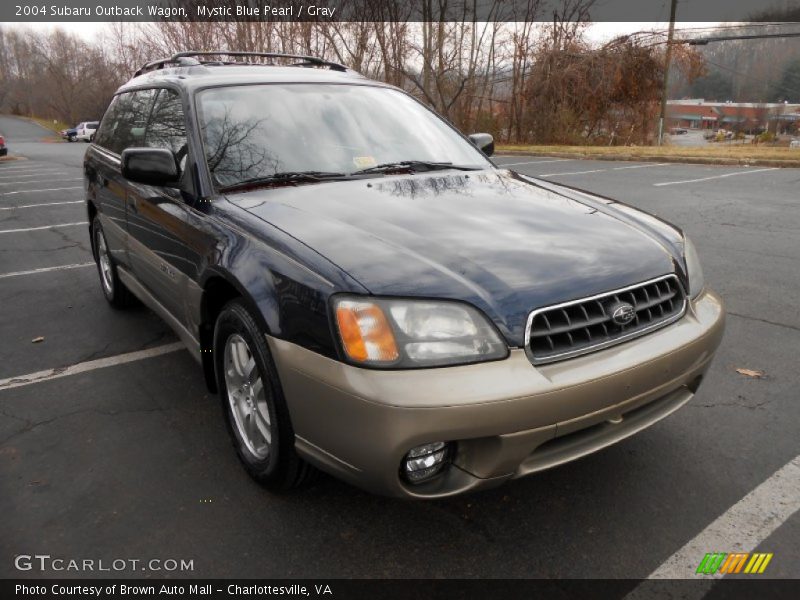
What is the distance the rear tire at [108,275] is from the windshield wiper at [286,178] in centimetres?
220

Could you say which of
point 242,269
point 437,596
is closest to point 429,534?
point 437,596

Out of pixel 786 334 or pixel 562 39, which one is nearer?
pixel 786 334

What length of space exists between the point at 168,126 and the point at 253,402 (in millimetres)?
1707

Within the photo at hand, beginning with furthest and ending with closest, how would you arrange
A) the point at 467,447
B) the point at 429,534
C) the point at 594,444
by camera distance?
1. the point at 429,534
2. the point at 594,444
3. the point at 467,447

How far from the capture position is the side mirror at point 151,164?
112 inches

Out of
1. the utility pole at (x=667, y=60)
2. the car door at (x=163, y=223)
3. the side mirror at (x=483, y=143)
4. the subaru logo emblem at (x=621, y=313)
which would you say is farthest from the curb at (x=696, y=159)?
the car door at (x=163, y=223)

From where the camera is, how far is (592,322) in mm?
2104

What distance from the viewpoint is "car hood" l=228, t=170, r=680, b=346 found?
2.05m

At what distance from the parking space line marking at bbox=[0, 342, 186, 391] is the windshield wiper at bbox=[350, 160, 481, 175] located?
1864 mm

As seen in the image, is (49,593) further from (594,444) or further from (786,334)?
(786,334)

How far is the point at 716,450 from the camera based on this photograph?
9.04ft

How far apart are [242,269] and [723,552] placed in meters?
1.97

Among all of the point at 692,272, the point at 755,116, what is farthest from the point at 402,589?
the point at 755,116

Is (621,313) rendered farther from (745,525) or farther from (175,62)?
(175,62)
